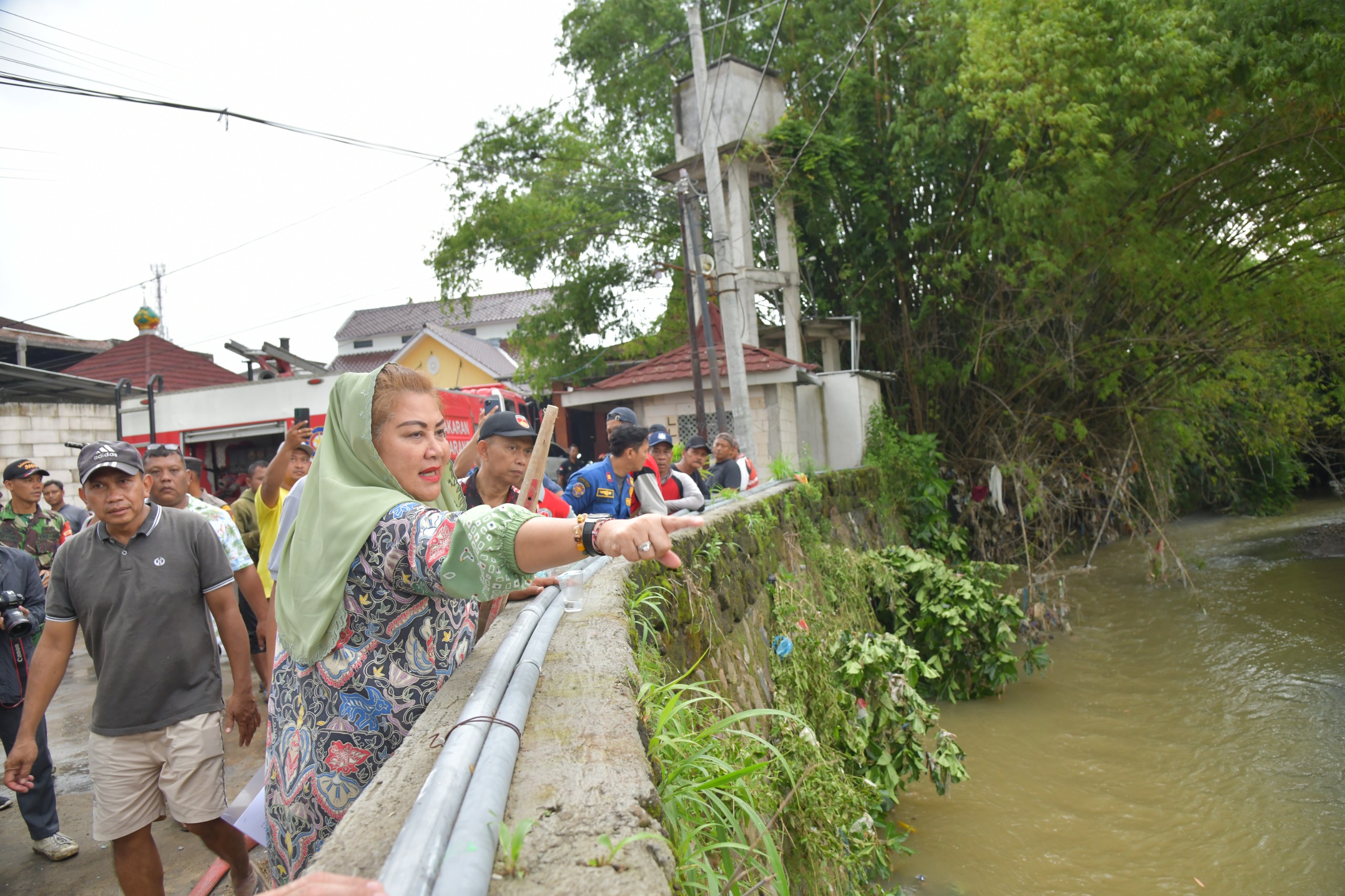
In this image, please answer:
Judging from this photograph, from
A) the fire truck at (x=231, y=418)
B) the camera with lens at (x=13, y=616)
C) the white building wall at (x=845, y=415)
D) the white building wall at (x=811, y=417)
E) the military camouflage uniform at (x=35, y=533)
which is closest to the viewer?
the camera with lens at (x=13, y=616)

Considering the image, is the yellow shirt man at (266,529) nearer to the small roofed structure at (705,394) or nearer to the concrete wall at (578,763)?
the concrete wall at (578,763)

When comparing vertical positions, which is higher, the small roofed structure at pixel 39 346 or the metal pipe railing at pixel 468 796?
the small roofed structure at pixel 39 346

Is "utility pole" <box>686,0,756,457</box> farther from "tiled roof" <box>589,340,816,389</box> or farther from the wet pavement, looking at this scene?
the wet pavement

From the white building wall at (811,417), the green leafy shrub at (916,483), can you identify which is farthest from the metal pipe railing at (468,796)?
the white building wall at (811,417)

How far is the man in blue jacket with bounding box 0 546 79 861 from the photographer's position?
12.7 ft

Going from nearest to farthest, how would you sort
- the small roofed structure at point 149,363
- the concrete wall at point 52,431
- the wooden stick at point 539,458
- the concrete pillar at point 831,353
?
the wooden stick at point 539,458
the concrete wall at point 52,431
the concrete pillar at point 831,353
the small roofed structure at point 149,363

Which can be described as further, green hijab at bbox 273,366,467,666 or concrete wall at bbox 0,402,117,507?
concrete wall at bbox 0,402,117,507

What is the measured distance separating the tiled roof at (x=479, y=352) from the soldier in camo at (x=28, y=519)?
19.9 meters

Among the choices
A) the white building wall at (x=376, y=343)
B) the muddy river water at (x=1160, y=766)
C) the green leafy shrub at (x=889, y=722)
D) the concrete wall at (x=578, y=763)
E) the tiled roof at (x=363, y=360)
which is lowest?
the muddy river water at (x=1160, y=766)

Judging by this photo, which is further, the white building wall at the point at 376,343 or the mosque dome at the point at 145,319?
the white building wall at the point at 376,343

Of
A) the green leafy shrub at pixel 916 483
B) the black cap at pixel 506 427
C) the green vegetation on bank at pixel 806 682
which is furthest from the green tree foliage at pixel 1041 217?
the black cap at pixel 506 427

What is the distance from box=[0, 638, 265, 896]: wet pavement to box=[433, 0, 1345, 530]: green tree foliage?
35.5ft

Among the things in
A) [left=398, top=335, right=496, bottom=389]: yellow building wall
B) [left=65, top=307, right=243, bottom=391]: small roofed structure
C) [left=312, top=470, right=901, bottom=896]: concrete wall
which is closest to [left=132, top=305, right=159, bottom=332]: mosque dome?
[left=65, top=307, right=243, bottom=391]: small roofed structure

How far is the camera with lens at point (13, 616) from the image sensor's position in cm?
400
